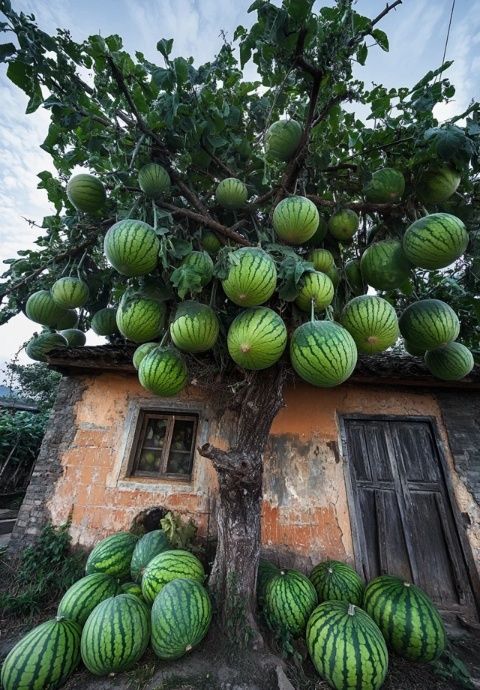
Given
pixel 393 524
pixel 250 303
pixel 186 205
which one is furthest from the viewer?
pixel 393 524

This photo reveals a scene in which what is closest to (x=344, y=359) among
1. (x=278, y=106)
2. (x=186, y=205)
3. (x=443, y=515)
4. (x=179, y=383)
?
(x=179, y=383)

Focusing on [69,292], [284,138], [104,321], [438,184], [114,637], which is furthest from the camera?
[104,321]

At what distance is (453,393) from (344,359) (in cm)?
322

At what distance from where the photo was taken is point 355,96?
2699 mm

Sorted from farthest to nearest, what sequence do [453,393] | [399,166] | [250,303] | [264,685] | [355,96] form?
1. [453,393]
2. [399,166]
3. [355,96]
4. [250,303]
5. [264,685]

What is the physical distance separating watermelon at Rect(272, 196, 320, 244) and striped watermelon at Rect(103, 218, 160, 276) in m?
1.09

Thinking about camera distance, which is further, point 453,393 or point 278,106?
point 453,393

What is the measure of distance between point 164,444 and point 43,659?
238 centimetres

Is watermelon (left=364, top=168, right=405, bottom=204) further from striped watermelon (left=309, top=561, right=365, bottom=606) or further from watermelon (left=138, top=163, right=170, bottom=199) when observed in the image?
striped watermelon (left=309, top=561, right=365, bottom=606)

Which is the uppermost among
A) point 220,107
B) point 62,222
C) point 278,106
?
point 278,106

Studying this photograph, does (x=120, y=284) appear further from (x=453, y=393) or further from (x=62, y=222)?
(x=453, y=393)

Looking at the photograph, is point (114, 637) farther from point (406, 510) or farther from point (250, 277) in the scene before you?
point (406, 510)

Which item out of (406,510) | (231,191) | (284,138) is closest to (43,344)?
(231,191)

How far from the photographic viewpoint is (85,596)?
110 inches
